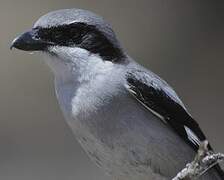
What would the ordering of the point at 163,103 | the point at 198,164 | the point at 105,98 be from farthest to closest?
the point at 163,103
the point at 105,98
the point at 198,164

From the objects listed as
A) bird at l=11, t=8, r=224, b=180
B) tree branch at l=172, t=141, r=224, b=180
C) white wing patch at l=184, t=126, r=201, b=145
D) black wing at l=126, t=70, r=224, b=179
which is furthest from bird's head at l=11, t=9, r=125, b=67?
tree branch at l=172, t=141, r=224, b=180

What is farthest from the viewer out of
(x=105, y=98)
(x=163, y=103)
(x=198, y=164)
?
(x=163, y=103)

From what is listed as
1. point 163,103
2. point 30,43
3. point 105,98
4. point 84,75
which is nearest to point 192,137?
point 163,103

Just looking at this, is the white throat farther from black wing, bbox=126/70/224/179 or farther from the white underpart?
black wing, bbox=126/70/224/179

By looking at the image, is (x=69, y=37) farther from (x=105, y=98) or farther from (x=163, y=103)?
(x=163, y=103)

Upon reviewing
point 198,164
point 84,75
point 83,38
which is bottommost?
point 198,164

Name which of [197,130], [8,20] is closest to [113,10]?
[8,20]

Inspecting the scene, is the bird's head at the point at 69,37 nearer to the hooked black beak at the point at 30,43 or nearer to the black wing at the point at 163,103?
the hooked black beak at the point at 30,43

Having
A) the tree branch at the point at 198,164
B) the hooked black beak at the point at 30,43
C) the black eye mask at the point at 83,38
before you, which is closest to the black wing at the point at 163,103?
the black eye mask at the point at 83,38
